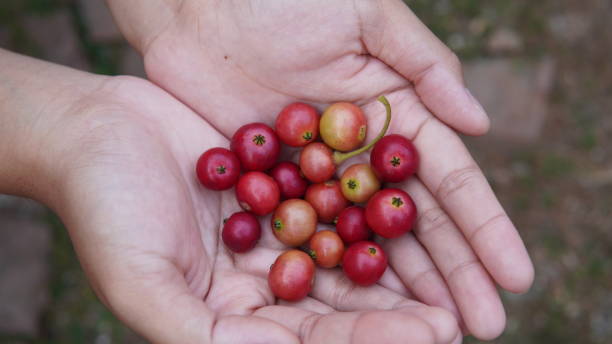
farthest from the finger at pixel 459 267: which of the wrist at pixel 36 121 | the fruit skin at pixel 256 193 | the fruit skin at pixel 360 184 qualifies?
the wrist at pixel 36 121

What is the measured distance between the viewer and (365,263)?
4.89m

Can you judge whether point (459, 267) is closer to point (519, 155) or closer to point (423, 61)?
point (423, 61)

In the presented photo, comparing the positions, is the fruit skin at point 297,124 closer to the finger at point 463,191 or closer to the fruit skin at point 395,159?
the finger at point 463,191

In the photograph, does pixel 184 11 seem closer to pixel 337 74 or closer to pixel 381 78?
pixel 337 74

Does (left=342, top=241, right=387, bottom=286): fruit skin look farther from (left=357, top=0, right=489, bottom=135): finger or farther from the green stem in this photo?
(left=357, top=0, right=489, bottom=135): finger

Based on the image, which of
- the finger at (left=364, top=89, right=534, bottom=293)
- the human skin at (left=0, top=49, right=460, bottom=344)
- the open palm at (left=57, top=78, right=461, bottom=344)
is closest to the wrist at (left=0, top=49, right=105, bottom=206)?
the human skin at (left=0, top=49, right=460, bottom=344)

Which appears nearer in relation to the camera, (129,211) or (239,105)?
(129,211)

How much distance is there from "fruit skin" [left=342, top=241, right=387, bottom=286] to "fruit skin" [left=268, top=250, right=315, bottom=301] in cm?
36

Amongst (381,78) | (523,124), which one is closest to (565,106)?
(523,124)

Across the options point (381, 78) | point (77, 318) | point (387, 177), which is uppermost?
point (381, 78)

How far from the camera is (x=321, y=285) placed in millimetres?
5312

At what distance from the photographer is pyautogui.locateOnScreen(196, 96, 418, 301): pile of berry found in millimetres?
5004

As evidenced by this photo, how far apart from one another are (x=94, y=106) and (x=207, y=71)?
1250 millimetres

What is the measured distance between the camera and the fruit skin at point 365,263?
16.0 feet
